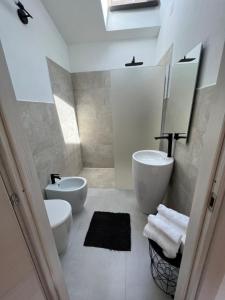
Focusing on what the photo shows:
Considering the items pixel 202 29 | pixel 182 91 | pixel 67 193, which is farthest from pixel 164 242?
pixel 202 29

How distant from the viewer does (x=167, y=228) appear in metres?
0.89

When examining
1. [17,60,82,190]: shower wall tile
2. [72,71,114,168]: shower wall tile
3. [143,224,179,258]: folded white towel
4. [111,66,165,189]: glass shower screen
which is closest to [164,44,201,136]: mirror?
[111,66,165,189]: glass shower screen

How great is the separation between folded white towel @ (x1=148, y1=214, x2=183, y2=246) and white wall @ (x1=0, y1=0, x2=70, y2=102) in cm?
152

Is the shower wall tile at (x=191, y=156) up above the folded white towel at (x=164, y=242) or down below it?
above

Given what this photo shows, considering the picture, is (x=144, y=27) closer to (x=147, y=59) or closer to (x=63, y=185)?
(x=147, y=59)

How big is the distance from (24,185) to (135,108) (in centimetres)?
170

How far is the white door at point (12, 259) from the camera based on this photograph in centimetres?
47

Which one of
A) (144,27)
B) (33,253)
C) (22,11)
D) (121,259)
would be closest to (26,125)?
(22,11)

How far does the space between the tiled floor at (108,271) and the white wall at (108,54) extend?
247cm

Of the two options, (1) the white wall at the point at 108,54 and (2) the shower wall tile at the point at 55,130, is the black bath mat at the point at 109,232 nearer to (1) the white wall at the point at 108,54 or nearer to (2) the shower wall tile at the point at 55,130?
(2) the shower wall tile at the point at 55,130

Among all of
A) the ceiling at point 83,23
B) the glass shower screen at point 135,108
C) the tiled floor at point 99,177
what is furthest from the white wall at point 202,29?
the tiled floor at point 99,177

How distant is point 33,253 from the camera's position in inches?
23.0

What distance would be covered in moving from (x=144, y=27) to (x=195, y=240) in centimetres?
261

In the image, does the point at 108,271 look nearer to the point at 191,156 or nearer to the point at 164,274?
the point at 164,274
